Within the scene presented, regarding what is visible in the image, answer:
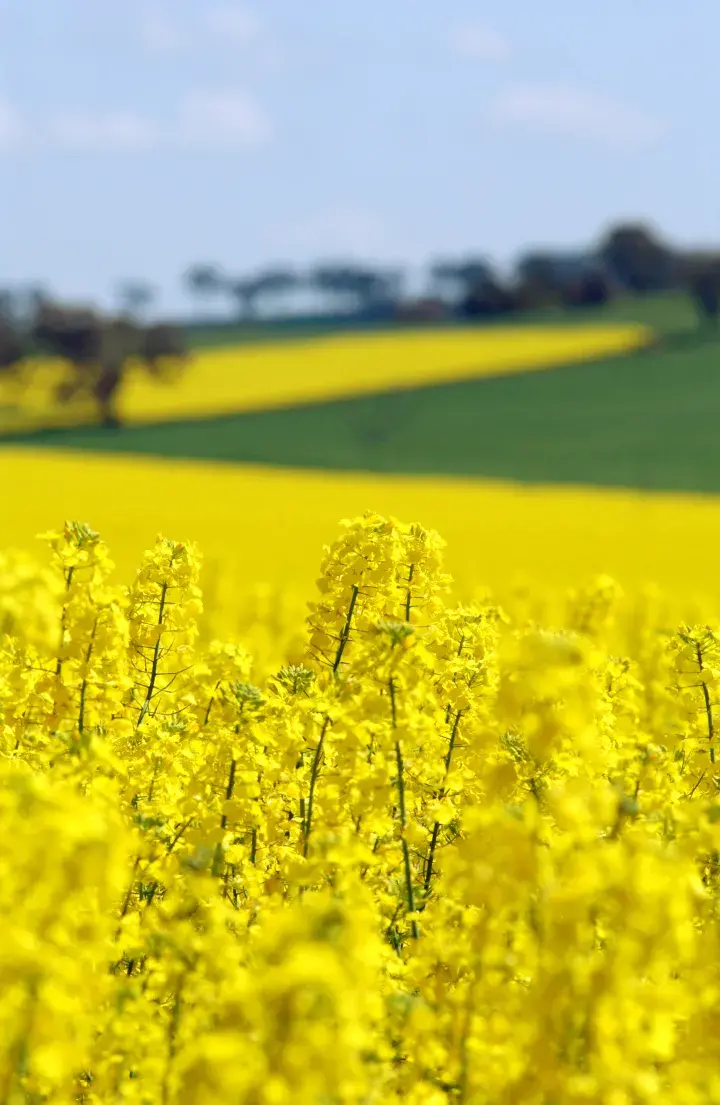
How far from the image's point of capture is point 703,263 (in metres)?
78.4

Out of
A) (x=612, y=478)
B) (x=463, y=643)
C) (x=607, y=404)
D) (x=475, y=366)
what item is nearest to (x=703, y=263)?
(x=475, y=366)

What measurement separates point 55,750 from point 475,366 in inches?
2716

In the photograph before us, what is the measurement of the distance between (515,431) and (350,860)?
52700 mm

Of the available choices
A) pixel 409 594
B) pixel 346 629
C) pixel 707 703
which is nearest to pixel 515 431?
pixel 409 594

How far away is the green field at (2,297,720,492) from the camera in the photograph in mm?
48688

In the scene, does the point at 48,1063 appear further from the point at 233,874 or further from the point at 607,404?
the point at 607,404

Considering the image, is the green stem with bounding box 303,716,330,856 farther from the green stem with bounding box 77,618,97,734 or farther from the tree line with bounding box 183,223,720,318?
the tree line with bounding box 183,223,720,318

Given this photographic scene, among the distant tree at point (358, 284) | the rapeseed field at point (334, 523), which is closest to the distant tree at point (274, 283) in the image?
the distant tree at point (358, 284)

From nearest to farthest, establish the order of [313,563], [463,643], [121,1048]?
1. [121,1048]
2. [463,643]
3. [313,563]

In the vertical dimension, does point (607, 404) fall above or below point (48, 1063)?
above

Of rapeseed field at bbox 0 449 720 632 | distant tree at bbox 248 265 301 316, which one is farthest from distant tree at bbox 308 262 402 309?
rapeseed field at bbox 0 449 720 632

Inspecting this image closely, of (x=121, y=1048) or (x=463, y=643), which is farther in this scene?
(x=463, y=643)

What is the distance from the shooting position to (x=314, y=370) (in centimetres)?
7562

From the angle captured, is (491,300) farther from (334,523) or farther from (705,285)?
(334,523)
